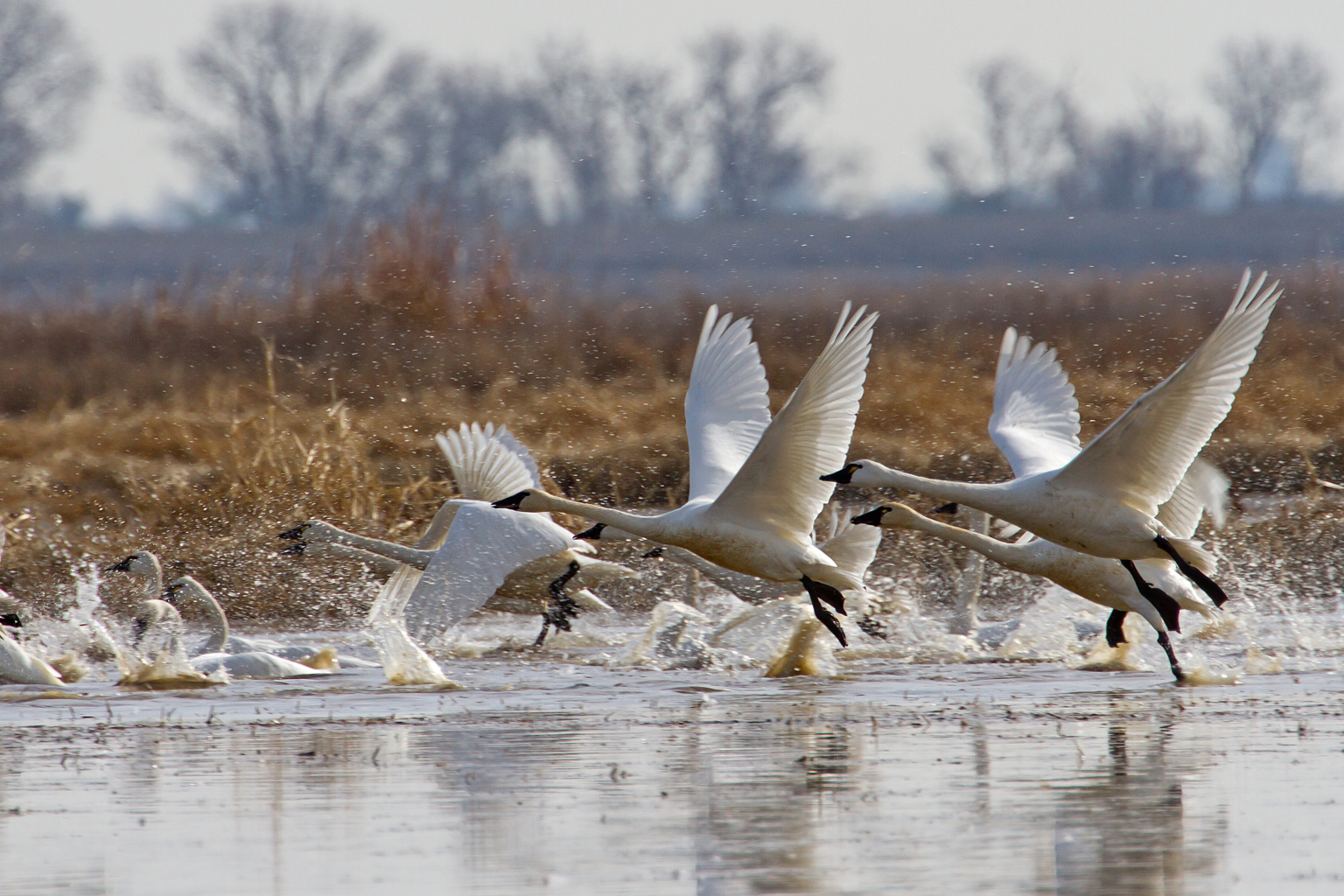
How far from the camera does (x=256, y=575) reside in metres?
12.9

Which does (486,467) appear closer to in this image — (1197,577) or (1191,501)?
(1191,501)

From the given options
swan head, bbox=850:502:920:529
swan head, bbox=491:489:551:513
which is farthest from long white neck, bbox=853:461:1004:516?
swan head, bbox=491:489:551:513

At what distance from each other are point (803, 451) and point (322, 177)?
142 ft

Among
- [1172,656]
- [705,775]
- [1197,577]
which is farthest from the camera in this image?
[1172,656]

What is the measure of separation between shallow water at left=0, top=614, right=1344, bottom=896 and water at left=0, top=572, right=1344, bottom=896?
0.6 inches

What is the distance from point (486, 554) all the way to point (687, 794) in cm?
416

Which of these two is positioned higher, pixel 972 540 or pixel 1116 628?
pixel 972 540

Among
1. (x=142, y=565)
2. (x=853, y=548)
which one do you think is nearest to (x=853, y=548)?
(x=853, y=548)

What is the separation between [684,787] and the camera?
6.02 m

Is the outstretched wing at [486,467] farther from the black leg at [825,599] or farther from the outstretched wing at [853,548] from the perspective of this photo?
the black leg at [825,599]

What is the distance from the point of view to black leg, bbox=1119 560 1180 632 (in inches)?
348

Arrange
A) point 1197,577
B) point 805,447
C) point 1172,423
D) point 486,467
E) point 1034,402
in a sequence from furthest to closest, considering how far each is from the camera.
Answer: point 486,467 < point 1034,402 < point 805,447 < point 1197,577 < point 1172,423

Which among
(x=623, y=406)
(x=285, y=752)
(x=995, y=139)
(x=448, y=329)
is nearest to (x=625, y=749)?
(x=285, y=752)

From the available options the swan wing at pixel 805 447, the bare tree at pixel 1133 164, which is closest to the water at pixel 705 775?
the swan wing at pixel 805 447
